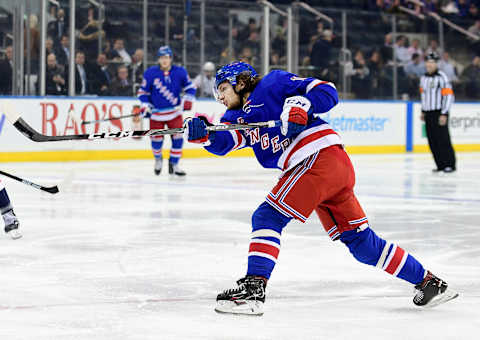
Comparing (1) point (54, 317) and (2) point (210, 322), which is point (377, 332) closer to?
(2) point (210, 322)

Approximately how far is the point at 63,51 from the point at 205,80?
6.95ft

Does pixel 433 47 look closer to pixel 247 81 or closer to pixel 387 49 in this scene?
pixel 387 49

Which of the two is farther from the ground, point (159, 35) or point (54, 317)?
point (159, 35)

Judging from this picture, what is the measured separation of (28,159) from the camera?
11070 mm

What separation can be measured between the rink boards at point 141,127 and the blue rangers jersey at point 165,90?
267mm

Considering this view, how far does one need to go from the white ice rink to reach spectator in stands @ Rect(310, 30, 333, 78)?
5972 mm

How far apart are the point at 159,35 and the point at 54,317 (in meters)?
9.50

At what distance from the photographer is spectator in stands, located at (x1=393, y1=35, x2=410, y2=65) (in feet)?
47.9

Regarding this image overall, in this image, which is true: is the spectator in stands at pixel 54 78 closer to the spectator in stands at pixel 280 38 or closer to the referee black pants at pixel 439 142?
the spectator in stands at pixel 280 38

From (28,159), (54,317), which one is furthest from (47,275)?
(28,159)

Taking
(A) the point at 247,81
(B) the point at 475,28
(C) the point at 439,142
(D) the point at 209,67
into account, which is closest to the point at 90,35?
(D) the point at 209,67

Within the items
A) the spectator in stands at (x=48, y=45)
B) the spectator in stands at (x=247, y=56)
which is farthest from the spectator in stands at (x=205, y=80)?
the spectator in stands at (x=48, y=45)

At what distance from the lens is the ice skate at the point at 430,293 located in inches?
119

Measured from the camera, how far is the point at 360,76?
14.2m
